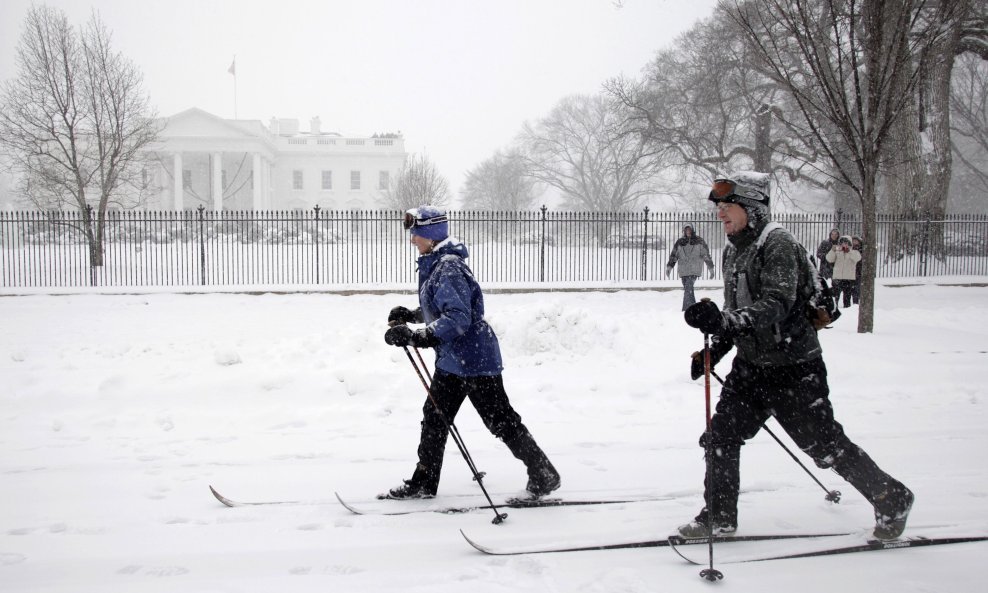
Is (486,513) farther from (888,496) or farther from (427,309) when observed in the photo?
Result: (888,496)

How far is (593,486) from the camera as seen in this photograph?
470cm

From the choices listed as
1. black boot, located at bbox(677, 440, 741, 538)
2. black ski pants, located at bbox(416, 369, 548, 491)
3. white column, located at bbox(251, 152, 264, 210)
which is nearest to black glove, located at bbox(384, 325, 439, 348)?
black ski pants, located at bbox(416, 369, 548, 491)

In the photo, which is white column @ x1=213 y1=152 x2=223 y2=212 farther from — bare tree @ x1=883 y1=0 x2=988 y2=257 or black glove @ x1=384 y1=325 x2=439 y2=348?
black glove @ x1=384 y1=325 x2=439 y2=348

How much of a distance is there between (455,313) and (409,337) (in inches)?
11.9

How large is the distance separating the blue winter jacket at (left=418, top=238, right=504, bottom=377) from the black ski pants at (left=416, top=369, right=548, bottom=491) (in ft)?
0.30

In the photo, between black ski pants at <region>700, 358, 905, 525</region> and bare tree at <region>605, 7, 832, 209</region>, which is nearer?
black ski pants at <region>700, 358, 905, 525</region>

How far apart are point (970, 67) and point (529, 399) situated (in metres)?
42.6

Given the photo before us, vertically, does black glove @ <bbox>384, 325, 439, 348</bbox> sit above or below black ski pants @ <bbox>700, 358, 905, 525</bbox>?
above

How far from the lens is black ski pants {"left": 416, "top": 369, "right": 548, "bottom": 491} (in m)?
4.16

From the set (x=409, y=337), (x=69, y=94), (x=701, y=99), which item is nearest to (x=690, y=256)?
(x=409, y=337)

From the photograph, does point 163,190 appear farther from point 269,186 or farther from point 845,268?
point 845,268

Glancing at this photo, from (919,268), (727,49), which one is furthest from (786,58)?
(919,268)

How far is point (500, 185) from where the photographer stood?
180ft

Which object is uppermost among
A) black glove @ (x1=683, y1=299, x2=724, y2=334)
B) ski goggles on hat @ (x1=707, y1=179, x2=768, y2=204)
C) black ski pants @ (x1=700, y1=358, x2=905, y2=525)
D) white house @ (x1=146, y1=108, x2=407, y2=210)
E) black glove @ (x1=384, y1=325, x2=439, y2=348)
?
white house @ (x1=146, y1=108, x2=407, y2=210)
